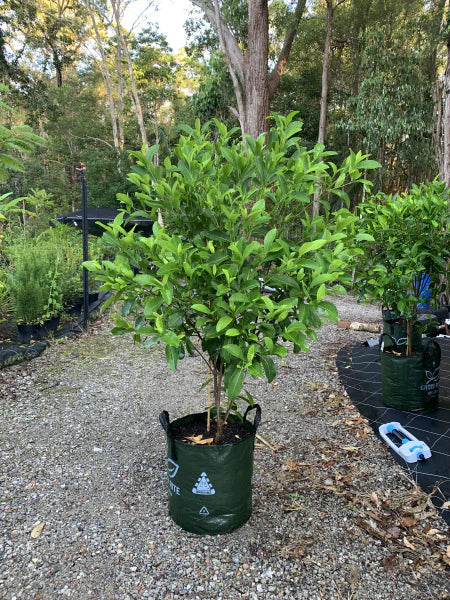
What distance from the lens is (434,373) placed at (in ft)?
10.6

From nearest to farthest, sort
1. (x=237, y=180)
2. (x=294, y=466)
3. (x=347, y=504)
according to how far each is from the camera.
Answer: (x=237, y=180)
(x=347, y=504)
(x=294, y=466)

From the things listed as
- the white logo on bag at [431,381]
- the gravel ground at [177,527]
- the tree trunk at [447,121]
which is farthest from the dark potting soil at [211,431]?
the tree trunk at [447,121]

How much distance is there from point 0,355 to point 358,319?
466cm

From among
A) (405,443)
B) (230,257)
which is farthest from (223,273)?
(405,443)

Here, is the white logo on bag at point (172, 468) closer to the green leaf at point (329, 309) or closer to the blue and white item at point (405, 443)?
the green leaf at point (329, 309)

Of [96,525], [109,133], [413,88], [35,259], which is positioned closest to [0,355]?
[35,259]

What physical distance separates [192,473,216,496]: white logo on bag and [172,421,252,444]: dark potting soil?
20 cm

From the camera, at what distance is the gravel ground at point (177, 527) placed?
1.72m

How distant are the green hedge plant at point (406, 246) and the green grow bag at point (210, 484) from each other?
1.61m

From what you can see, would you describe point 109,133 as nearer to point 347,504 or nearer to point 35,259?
point 35,259

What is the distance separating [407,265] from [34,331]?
371cm

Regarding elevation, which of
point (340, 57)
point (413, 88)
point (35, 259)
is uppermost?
point (340, 57)

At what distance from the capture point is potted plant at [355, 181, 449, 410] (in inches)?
119

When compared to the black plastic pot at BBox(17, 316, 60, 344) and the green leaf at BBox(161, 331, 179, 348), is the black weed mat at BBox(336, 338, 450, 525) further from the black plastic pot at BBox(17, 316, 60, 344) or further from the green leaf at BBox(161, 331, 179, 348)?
the black plastic pot at BBox(17, 316, 60, 344)
